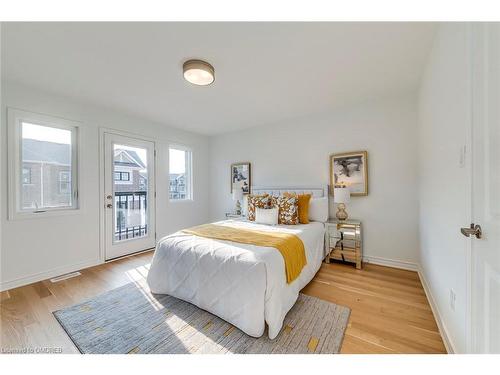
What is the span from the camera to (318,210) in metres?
2.94

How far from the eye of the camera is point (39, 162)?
97.0 inches

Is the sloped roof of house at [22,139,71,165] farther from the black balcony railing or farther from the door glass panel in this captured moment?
the black balcony railing

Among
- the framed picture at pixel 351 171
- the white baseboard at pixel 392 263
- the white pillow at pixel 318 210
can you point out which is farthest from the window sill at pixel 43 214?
the white baseboard at pixel 392 263

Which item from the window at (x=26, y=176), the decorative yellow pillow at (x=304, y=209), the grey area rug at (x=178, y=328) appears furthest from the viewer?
the decorative yellow pillow at (x=304, y=209)

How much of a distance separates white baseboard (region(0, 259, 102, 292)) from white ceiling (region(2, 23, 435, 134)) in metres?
2.28

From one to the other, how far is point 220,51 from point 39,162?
2.66 m

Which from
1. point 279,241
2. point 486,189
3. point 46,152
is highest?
point 46,152

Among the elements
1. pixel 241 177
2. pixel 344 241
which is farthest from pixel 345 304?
pixel 241 177

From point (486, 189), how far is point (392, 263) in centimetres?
231

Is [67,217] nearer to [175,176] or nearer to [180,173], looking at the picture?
[175,176]

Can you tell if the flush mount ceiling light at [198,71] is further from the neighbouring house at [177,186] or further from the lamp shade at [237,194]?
the neighbouring house at [177,186]

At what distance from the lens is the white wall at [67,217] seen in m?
2.23

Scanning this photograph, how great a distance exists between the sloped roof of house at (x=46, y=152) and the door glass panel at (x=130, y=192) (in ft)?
1.87
